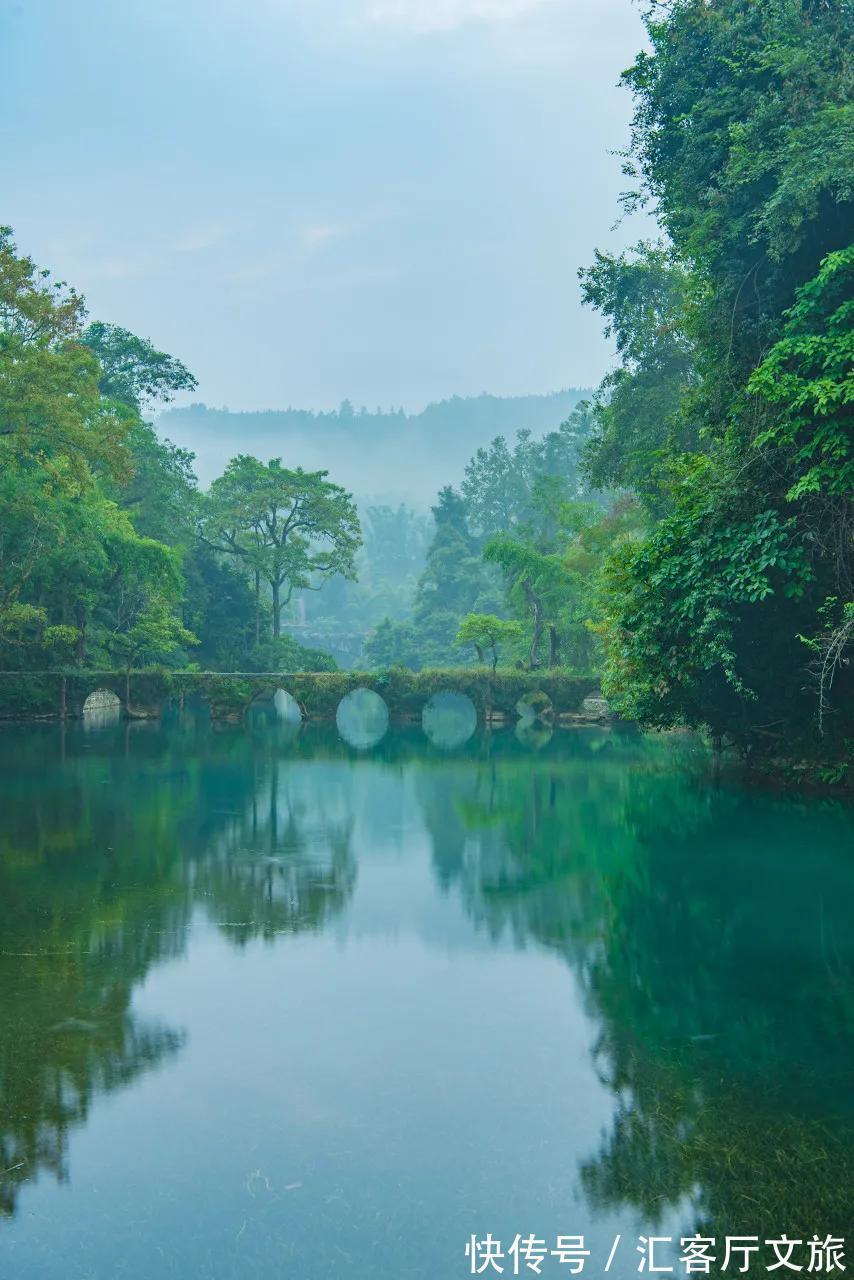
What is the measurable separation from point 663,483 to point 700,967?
48.1 feet

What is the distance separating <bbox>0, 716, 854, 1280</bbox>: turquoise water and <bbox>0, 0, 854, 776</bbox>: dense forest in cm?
331

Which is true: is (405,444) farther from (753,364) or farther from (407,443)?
(753,364)

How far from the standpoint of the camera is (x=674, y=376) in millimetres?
31547

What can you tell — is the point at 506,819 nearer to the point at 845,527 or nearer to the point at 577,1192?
the point at 845,527

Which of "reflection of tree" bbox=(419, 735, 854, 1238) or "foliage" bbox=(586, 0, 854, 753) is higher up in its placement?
"foliage" bbox=(586, 0, 854, 753)

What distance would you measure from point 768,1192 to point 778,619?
12.4 m

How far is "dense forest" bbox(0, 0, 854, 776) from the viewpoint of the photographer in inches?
608

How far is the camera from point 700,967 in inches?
418

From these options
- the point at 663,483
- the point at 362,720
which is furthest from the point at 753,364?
the point at 362,720

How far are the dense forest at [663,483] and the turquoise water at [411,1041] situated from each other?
331 cm

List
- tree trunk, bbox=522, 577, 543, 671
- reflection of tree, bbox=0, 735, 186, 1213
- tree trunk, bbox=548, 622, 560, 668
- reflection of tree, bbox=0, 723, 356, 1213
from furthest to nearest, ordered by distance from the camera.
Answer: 1. tree trunk, bbox=548, 622, 560, 668
2. tree trunk, bbox=522, 577, 543, 671
3. reflection of tree, bbox=0, 723, 356, 1213
4. reflection of tree, bbox=0, 735, 186, 1213

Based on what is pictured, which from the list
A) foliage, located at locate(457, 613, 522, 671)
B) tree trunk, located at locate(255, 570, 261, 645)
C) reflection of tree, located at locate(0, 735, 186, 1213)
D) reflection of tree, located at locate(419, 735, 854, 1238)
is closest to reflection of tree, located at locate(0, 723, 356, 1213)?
reflection of tree, located at locate(0, 735, 186, 1213)

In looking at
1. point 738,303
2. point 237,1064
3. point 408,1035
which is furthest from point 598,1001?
point 738,303

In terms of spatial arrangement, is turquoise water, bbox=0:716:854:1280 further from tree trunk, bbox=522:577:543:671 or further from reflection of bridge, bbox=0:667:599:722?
tree trunk, bbox=522:577:543:671
